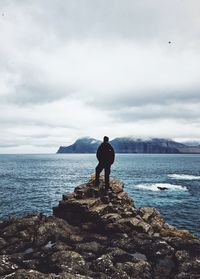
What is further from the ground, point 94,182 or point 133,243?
point 94,182

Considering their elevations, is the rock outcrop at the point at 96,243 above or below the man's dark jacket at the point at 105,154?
below

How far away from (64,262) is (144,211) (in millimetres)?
10961

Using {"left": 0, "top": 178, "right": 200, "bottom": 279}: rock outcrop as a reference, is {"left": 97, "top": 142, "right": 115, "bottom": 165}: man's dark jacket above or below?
above

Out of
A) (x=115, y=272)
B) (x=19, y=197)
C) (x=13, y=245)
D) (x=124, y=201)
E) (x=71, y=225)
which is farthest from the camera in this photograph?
(x=19, y=197)

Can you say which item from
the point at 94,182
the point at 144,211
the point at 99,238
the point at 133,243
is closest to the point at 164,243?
the point at 133,243

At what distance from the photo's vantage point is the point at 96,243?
62.0ft

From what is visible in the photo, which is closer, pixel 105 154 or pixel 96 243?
pixel 96 243

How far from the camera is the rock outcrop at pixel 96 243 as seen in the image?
1552 cm

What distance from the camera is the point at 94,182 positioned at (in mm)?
26188

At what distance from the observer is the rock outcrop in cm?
1552

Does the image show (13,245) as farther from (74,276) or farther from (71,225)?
(74,276)

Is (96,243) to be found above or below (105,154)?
below

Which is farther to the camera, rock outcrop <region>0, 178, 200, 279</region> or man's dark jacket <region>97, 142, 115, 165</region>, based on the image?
man's dark jacket <region>97, 142, 115, 165</region>

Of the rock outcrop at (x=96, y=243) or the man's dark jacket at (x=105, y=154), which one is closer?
the rock outcrop at (x=96, y=243)
